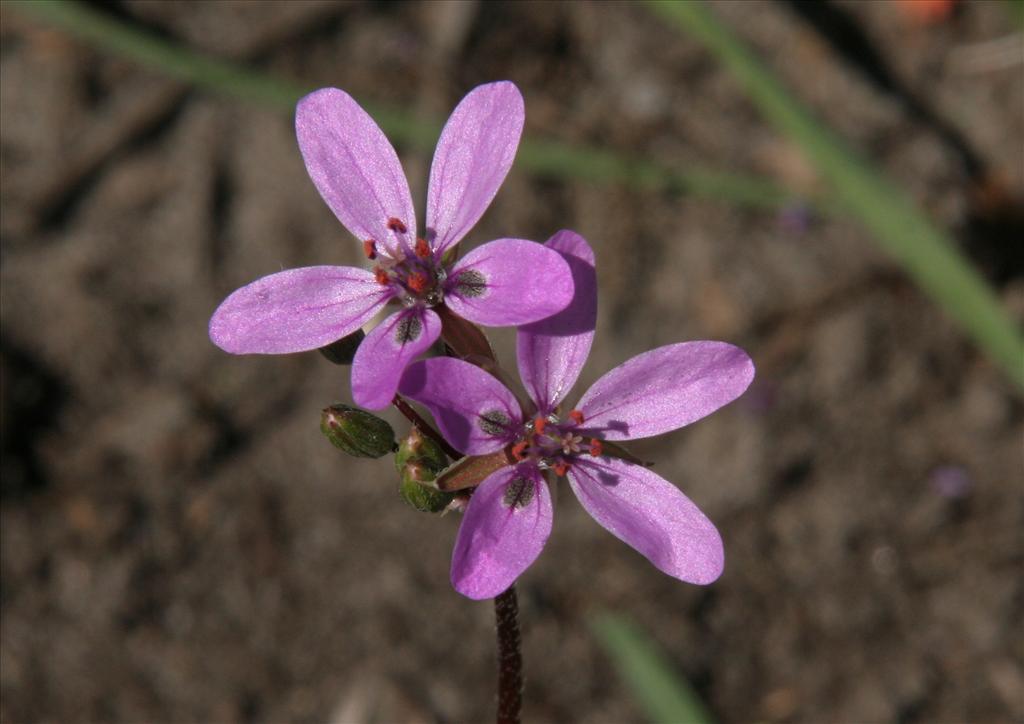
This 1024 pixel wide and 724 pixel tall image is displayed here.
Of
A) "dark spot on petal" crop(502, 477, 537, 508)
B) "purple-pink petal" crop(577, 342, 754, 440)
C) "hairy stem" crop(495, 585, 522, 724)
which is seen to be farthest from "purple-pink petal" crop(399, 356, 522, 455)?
"hairy stem" crop(495, 585, 522, 724)

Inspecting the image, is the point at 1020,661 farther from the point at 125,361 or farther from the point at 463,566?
the point at 125,361

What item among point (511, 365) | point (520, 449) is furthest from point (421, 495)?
point (511, 365)

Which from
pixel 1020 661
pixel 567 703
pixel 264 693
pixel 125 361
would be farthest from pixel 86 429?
pixel 1020 661

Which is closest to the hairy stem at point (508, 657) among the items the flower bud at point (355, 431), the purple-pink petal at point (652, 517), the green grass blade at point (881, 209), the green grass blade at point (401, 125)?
the purple-pink petal at point (652, 517)

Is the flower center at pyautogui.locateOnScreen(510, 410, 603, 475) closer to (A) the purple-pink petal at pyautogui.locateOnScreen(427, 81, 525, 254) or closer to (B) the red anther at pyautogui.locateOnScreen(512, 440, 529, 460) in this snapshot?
(B) the red anther at pyautogui.locateOnScreen(512, 440, 529, 460)

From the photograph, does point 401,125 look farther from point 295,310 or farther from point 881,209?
point 295,310
